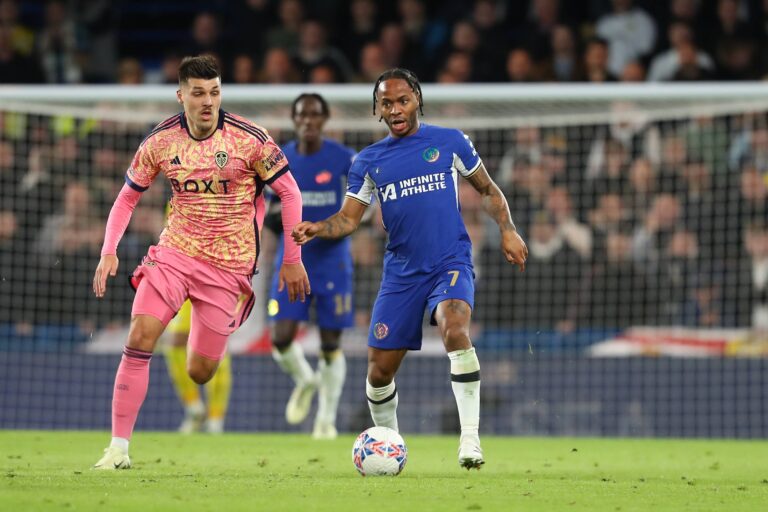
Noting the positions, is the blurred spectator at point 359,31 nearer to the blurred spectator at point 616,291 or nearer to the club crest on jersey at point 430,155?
the blurred spectator at point 616,291

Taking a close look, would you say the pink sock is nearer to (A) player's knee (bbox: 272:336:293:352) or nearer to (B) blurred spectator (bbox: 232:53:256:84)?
(A) player's knee (bbox: 272:336:293:352)

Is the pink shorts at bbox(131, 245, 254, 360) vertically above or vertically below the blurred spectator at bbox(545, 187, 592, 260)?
below

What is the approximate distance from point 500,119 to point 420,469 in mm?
6994

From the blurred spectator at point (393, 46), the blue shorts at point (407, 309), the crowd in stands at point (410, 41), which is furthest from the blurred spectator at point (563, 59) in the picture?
the blue shorts at point (407, 309)

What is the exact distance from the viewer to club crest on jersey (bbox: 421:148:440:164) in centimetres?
786

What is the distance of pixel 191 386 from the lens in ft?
41.5

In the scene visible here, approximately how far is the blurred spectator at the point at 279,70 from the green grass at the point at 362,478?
6146mm

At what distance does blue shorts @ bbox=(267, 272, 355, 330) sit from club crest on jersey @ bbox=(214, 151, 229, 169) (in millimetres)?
3682

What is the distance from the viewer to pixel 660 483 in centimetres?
708

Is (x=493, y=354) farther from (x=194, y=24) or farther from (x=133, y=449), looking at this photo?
(x=194, y=24)

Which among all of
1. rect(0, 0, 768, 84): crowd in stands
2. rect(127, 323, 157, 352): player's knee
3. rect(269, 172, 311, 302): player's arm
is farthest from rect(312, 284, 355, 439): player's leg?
rect(0, 0, 768, 84): crowd in stands

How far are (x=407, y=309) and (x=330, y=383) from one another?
12.9 feet

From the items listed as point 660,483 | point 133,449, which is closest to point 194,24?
point 133,449

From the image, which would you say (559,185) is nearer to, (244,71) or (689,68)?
(689,68)
